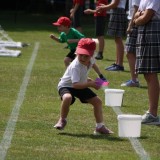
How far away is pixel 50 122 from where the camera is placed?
8.56 m

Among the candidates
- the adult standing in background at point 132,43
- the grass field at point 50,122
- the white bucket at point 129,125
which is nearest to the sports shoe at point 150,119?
the grass field at point 50,122

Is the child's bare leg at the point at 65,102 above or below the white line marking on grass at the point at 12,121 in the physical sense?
above

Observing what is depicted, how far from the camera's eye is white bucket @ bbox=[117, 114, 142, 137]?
757cm

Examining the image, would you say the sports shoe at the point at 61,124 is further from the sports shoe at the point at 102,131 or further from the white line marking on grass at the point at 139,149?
the white line marking on grass at the point at 139,149

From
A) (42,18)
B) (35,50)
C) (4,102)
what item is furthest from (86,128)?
(42,18)

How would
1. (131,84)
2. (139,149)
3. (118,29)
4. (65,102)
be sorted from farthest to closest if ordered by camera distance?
(118,29) < (131,84) < (65,102) < (139,149)

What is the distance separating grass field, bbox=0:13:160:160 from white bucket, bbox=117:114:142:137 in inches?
2.8

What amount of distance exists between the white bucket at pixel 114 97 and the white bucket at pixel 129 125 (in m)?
1.98

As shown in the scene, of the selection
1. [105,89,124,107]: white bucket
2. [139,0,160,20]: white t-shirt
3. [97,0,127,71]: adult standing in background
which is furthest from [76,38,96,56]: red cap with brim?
[97,0,127,71]: adult standing in background

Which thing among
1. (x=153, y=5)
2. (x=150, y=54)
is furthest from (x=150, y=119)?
(x=153, y=5)

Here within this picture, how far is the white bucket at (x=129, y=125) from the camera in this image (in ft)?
24.8

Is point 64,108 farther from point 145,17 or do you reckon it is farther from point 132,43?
point 132,43

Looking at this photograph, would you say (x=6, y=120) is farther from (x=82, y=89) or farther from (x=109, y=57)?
(x=109, y=57)

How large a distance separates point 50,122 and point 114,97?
58.1 inches
